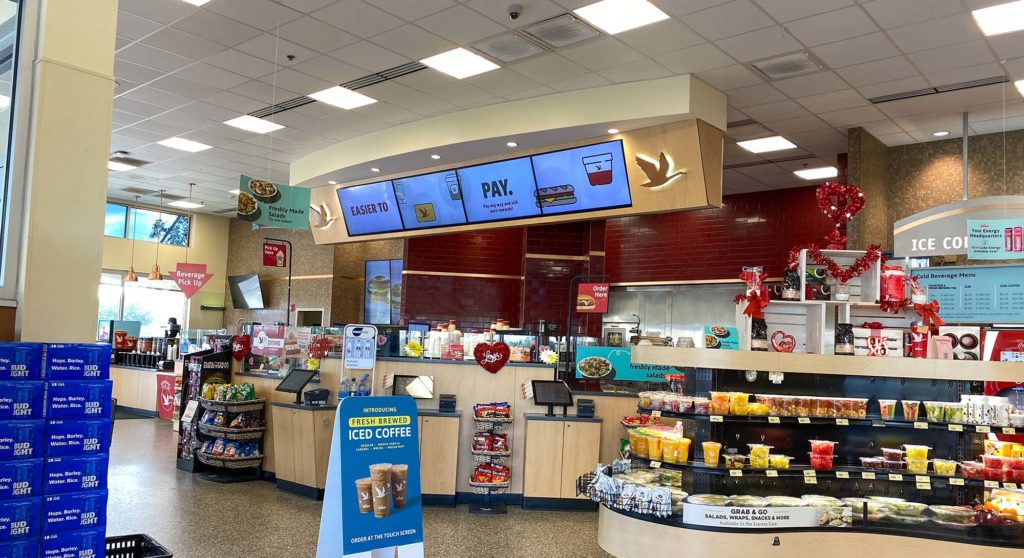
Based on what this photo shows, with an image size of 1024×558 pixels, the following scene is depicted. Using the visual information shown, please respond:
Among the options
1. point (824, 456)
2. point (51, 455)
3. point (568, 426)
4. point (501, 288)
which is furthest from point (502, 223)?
point (51, 455)

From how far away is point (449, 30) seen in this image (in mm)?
6305

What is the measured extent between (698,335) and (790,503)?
6.58m

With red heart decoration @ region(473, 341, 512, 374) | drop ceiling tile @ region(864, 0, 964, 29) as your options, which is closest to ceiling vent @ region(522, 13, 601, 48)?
drop ceiling tile @ region(864, 0, 964, 29)

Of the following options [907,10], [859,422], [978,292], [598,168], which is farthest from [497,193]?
[978,292]

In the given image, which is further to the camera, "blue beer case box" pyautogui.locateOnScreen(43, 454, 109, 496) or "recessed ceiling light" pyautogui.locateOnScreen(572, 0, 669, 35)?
"recessed ceiling light" pyautogui.locateOnScreen(572, 0, 669, 35)

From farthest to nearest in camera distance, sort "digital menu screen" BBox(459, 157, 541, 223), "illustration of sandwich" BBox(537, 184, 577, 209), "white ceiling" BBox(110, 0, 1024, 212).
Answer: "digital menu screen" BBox(459, 157, 541, 223) < "illustration of sandwich" BBox(537, 184, 577, 209) < "white ceiling" BBox(110, 0, 1024, 212)

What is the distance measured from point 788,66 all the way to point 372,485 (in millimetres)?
5174

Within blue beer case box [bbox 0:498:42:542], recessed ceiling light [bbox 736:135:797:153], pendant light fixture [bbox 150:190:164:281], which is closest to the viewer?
blue beer case box [bbox 0:498:42:542]

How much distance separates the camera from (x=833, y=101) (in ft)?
24.6

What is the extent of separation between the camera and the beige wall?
53.0ft

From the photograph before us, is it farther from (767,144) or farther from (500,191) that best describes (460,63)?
(767,144)

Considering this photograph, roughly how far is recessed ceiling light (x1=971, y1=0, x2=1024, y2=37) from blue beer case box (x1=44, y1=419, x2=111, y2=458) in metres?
6.17

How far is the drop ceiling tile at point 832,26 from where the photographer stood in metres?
5.62

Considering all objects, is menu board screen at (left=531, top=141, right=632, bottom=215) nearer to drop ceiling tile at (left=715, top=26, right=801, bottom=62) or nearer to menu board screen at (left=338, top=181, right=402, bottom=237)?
drop ceiling tile at (left=715, top=26, right=801, bottom=62)
